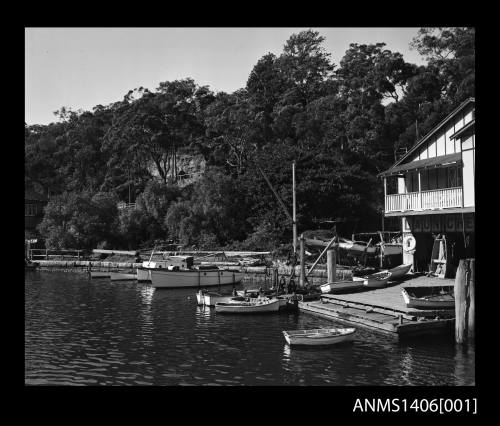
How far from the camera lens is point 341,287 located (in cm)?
3556

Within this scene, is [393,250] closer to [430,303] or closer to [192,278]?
[192,278]

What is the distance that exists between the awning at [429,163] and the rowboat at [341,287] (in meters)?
8.87

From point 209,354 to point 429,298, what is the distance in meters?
11.7

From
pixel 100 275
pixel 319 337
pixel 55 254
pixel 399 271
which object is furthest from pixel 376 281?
pixel 55 254

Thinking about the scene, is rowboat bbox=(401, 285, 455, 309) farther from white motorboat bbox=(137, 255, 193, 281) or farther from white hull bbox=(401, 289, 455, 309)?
white motorboat bbox=(137, 255, 193, 281)

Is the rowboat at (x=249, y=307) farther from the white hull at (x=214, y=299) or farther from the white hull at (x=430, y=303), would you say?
the white hull at (x=430, y=303)

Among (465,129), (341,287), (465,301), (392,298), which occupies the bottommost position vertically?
(392,298)

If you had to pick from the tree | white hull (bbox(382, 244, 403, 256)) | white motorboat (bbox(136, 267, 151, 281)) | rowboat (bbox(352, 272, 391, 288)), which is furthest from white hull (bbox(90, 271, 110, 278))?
rowboat (bbox(352, 272, 391, 288))

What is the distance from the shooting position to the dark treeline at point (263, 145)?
6391 cm
